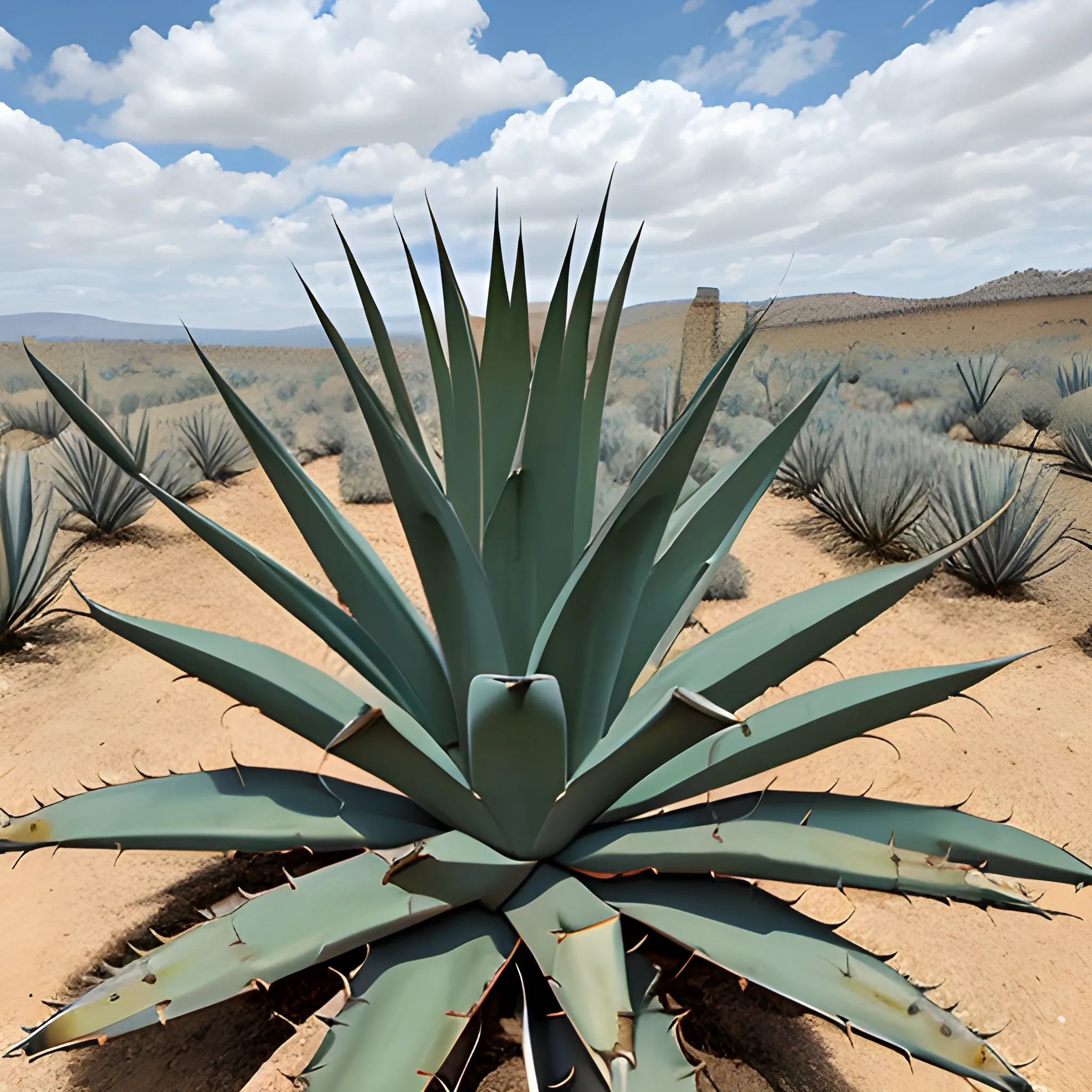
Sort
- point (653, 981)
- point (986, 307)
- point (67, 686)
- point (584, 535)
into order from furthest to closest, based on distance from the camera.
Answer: point (986, 307)
point (67, 686)
point (584, 535)
point (653, 981)

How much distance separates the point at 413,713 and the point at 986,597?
5044 mm

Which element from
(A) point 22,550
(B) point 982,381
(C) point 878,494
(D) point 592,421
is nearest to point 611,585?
(D) point 592,421

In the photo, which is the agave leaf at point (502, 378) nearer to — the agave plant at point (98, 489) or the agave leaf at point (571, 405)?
the agave leaf at point (571, 405)

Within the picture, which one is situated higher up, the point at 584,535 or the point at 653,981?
the point at 584,535

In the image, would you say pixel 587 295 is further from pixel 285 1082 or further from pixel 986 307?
pixel 986 307

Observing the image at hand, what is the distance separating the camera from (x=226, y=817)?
1746 mm

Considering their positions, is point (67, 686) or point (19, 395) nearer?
point (67, 686)

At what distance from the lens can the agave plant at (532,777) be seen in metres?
1.41

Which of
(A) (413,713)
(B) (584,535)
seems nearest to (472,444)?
(B) (584,535)

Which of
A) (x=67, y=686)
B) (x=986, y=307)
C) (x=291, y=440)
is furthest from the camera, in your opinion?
(x=986, y=307)

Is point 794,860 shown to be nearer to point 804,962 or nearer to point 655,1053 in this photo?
point 804,962

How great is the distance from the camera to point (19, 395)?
21.1m

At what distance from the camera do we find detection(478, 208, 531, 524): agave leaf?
6.36 feet

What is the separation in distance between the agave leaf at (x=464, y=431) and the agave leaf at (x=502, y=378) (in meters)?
0.02
